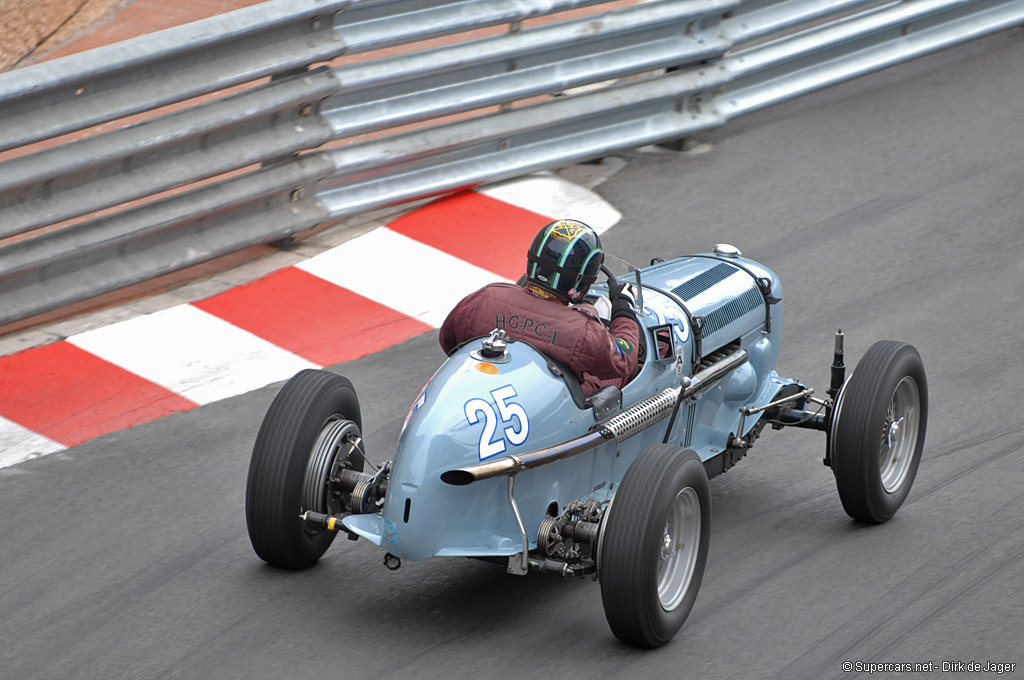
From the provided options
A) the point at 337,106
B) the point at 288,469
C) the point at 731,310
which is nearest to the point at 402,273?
the point at 337,106

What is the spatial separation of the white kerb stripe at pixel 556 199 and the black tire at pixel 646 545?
4.15 metres

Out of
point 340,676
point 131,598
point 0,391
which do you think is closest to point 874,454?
point 340,676

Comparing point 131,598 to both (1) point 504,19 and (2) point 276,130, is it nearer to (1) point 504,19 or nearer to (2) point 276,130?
(2) point 276,130

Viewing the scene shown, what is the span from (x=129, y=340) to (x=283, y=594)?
2.65m

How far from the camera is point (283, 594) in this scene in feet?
17.5

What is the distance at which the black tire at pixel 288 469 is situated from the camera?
17.0ft

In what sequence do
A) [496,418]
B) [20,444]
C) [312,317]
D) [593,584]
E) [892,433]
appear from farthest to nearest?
[312,317], [20,444], [892,433], [593,584], [496,418]

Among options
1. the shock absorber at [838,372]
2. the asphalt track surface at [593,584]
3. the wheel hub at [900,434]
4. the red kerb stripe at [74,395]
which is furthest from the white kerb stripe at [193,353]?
the wheel hub at [900,434]

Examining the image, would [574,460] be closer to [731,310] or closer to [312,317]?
[731,310]

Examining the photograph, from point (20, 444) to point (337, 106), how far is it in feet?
10.2

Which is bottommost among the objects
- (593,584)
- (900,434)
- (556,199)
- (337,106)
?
(593,584)

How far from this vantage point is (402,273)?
27.4 ft

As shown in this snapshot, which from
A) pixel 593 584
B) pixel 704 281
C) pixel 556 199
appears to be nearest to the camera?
pixel 593 584

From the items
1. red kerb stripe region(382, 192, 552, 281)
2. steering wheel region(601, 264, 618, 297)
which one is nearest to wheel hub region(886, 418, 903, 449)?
steering wheel region(601, 264, 618, 297)
